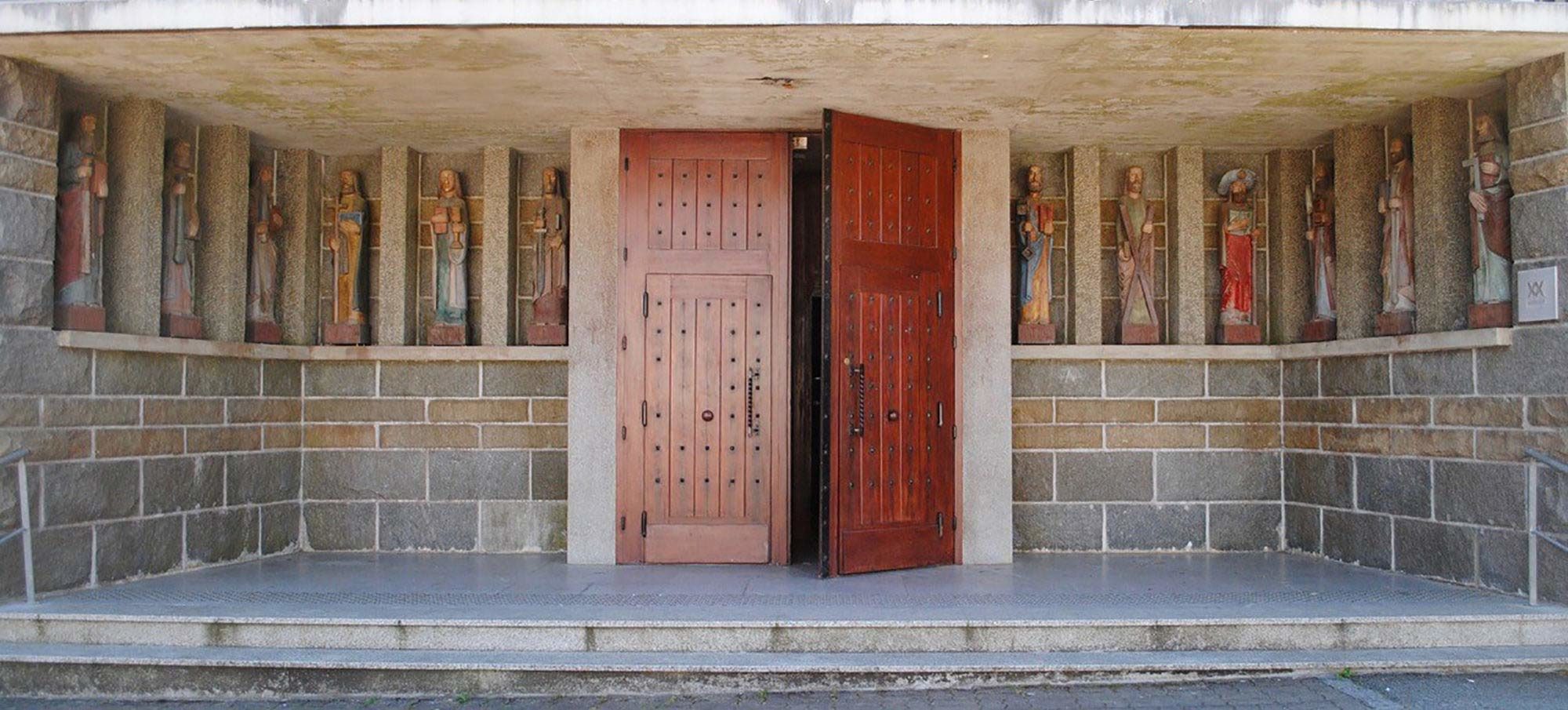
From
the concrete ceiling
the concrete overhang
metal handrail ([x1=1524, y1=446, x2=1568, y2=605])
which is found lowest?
metal handrail ([x1=1524, y1=446, x2=1568, y2=605])

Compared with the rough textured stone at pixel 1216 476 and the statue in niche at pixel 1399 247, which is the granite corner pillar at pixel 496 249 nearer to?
the rough textured stone at pixel 1216 476

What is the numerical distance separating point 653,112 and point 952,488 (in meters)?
3.05

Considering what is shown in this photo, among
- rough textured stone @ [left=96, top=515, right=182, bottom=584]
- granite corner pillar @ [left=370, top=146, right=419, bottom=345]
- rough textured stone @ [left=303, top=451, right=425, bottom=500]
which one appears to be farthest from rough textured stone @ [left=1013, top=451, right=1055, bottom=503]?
rough textured stone @ [left=96, top=515, right=182, bottom=584]

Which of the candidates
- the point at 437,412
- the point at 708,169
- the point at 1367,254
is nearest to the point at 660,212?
the point at 708,169

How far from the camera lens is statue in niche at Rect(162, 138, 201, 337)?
7910mm

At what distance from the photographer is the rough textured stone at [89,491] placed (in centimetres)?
683

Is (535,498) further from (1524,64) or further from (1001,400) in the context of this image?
(1524,64)

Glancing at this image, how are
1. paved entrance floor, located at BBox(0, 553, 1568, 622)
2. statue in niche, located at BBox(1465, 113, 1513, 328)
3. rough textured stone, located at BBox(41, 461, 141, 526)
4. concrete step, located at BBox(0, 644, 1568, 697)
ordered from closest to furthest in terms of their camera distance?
concrete step, located at BBox(0, 644, 1568, 697) → paved entrance floor, located at BBox(0, 553, 1568, 622) → rough textured stone, located at BBox(41, 461, 141, 526) → statue in niche, located at BBox(1465, 113, 1513, 328)

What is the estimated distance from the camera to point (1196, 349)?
891 centimetres

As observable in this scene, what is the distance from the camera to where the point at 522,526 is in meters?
8.85

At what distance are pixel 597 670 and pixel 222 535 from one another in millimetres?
3717

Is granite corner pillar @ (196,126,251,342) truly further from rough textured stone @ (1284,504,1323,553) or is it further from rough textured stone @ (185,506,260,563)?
rough textured stone @ (1284,504,1323,553)

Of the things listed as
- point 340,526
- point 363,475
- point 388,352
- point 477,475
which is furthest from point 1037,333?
point 340,526

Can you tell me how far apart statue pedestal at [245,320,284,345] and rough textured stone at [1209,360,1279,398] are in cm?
651
